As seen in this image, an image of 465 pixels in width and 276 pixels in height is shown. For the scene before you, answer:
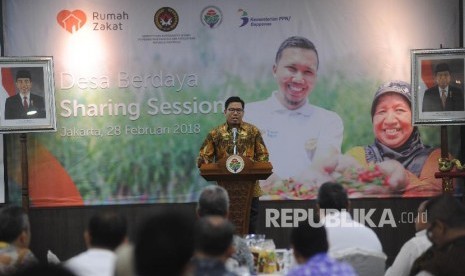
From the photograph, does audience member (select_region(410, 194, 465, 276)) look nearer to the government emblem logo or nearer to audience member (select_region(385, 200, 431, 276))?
audience member (select_region(385, 200, 431, 276))

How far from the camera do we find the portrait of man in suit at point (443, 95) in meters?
7.77

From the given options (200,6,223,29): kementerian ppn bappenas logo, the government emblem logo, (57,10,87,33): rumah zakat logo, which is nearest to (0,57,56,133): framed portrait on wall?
(57,10,87,33): rumah zakat logo

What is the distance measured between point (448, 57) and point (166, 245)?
20.3 feet

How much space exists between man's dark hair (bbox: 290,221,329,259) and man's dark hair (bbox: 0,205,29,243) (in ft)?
4.78

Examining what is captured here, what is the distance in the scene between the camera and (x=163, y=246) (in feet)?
7.30

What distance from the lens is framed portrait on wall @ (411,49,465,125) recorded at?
7.70 m

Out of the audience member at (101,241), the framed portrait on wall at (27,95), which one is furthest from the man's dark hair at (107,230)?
the framed portrait on wall at (27,95)

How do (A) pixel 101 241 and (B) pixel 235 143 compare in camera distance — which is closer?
(A) pixel 101 241

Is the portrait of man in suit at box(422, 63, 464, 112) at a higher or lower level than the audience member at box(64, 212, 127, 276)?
higher

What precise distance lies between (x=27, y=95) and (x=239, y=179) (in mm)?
2636

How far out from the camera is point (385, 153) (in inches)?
318

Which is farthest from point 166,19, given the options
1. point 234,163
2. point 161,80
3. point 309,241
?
point 309,241

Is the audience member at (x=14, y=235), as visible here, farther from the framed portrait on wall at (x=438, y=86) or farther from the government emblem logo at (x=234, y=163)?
the framed portrait on wall at (x=438, y=86)

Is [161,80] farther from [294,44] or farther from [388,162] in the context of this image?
[388,162]
